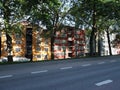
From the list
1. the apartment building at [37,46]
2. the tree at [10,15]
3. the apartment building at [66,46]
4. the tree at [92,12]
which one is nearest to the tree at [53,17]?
the tree at [92,12]

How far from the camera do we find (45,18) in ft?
121

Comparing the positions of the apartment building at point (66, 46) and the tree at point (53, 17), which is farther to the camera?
the apartment building at point (66, 46)

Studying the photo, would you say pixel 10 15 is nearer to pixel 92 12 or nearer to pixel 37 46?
pixel 92 12

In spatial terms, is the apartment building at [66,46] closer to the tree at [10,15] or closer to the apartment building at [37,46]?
the apartment building at [37,46]

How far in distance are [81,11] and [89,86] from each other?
105ft

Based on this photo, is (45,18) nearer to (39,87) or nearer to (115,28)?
(115,28)

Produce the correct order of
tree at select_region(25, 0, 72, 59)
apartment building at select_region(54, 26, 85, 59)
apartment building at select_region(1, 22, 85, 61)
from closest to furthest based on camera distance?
tree at select_region(25, 0, 72, 59) < apartment building at select_region(1, 22, 85, 61) < apartment building at select_region(54, 26, 85, 59)

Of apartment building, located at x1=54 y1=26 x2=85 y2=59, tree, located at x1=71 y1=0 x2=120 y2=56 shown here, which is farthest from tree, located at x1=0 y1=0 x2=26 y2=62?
apartment building, located at x1=54 y1=26 x2=85 y2=59

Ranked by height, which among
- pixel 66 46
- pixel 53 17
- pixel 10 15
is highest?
pixel 53 17

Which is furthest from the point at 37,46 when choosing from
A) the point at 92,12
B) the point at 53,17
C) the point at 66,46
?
the point at 92,12

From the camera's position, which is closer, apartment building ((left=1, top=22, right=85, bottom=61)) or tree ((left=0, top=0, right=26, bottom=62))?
tree ((left=0, top=0, right=26, bottom=62))

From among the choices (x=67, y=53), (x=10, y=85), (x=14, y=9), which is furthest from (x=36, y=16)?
(x=67, y=53)

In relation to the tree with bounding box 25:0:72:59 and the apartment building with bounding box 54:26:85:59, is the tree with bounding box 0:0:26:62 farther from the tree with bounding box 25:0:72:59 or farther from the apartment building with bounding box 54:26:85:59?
the apartment building with bounding box 54:26:85:59

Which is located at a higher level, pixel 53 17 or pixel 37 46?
pixel 53 17
